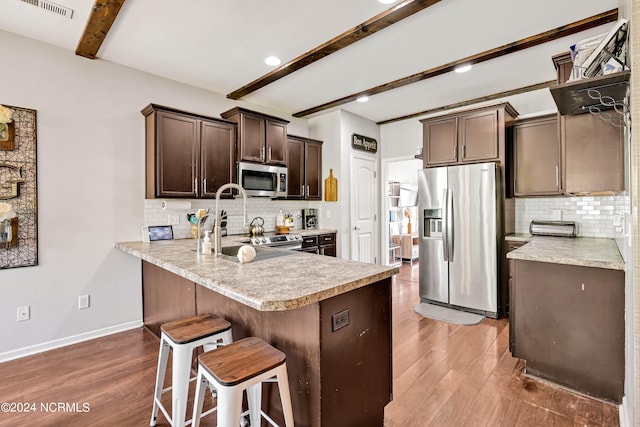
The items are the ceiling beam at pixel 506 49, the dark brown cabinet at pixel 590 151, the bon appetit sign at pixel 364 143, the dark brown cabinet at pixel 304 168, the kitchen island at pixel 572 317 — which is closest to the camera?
the kitchen island at pixel 572 317

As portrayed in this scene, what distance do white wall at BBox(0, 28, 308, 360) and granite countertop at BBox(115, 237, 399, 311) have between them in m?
1.33

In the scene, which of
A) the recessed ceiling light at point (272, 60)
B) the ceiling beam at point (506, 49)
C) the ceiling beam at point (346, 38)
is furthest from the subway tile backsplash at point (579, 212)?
the recessed ceiling light at point (272, 60)

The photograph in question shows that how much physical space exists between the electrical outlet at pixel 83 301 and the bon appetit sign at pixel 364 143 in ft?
12.8

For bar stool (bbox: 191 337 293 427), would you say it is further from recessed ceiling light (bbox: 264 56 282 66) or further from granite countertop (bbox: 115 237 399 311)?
recessed ceiling light (bbox: 264 56 282 66)

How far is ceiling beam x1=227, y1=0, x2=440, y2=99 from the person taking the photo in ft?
7.58

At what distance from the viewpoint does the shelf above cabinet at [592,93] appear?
158 centimetres

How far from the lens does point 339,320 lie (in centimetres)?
144

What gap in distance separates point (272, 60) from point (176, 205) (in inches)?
76.3

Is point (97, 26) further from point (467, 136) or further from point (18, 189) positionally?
point (467, 136)

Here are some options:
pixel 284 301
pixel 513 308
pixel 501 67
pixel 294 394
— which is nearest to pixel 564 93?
pixel 513 308

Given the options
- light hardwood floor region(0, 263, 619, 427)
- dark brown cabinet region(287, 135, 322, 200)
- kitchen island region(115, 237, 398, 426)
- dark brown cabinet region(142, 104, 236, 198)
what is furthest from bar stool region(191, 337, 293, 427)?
dark brown cabinet region(287, 135, 322, 200)

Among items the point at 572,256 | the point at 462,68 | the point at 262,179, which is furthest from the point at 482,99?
the point at 262,179

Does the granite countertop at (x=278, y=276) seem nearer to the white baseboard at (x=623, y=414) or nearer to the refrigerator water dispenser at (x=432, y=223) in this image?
the white baseboard at (x=623, y=414)

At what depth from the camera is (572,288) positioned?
2080 millimetres
